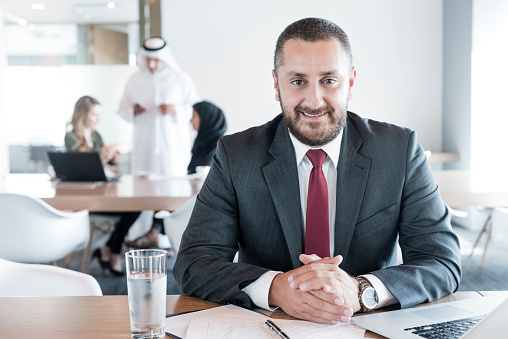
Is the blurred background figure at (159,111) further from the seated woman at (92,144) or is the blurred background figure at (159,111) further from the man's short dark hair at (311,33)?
the man's short dark hair at (311,33)

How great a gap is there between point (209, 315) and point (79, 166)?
8.44ft

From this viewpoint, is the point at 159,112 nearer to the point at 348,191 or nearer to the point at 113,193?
the point at 113,193

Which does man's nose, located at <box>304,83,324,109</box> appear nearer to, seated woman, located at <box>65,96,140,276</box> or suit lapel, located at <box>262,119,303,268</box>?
suit lapel, located at <box>262,119,303,268</box>

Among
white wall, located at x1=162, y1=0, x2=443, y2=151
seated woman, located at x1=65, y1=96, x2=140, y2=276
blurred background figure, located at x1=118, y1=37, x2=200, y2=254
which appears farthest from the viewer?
white wall, located at x1=162, y1=0, x2=443, y2=151

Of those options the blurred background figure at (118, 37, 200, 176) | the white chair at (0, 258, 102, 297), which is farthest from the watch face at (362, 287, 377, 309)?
the blurred background figure at (118, 37, 200, 176)

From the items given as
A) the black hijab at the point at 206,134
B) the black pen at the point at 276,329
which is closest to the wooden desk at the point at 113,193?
the black hijab at the point at 206,134

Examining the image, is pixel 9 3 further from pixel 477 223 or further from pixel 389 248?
pixel 389 248

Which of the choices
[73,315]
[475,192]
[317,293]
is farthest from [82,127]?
[317,293]

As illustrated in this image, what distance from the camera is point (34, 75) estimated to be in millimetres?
6523

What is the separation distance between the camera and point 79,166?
3.43 m

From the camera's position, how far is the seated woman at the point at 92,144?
4.09 m

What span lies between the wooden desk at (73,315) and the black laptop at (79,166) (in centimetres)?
226

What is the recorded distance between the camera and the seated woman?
4.09m

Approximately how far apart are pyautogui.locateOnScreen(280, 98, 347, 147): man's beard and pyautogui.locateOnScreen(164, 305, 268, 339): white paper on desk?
526mm
